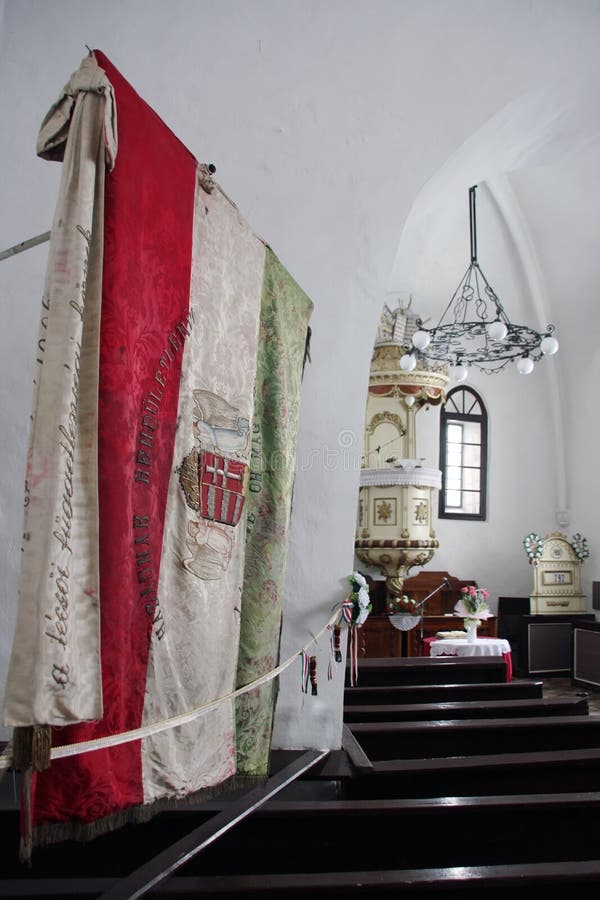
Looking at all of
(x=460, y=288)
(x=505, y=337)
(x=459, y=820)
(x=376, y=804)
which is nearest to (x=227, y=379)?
(x=376, y=804)

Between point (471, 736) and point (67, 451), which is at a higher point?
point (67, 451)

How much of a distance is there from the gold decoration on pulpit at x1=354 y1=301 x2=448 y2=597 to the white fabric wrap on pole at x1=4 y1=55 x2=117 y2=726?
7362 millimetres

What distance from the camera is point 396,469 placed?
9.05 metres

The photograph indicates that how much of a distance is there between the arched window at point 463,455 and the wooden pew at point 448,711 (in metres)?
6.94

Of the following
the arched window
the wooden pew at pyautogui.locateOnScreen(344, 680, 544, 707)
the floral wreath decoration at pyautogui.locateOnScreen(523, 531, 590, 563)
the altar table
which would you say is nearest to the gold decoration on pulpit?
the arched window

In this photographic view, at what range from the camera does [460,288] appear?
10883 mm

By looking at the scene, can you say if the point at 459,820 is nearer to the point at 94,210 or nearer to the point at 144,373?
the point at 144,373

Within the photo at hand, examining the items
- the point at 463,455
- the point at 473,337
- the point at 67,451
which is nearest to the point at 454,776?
the point at 67,451

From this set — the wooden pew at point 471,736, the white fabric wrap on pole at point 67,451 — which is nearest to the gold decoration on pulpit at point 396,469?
the wooden pew at point 471,736

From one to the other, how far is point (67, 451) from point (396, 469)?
7752 millimetres

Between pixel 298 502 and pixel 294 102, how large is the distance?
158 cm

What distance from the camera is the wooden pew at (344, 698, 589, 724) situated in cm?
372

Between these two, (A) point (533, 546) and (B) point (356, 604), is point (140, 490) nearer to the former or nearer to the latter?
(B) point (356, 604)

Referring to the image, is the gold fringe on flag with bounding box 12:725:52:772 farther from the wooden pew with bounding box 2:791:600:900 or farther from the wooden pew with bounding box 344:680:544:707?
the wooden pew with bounding box 344:680:544:707
